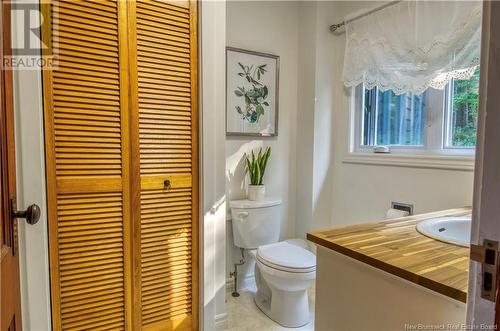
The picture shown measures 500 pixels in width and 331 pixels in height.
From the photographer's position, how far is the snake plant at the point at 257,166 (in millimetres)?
2275

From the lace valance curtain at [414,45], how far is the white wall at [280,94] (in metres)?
0.47

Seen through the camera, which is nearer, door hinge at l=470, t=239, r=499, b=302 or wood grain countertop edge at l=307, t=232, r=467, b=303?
door hinge at l=470, t=239, r=499, b=302

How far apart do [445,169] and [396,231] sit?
0.91 m

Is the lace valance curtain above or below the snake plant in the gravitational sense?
above

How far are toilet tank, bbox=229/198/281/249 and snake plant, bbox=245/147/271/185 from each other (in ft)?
0.59

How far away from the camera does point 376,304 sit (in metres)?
0.90

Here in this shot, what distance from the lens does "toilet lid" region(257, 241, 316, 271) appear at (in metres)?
1.80

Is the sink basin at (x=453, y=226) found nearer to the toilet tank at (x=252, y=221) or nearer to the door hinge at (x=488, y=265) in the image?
the door hinge at (x=488, y=265)

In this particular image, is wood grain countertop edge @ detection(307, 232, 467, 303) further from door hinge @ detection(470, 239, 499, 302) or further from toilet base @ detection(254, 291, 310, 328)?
toilet base @ detection(254, 291, 310, 328)

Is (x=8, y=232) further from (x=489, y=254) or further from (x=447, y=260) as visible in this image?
(x=447, y=260)

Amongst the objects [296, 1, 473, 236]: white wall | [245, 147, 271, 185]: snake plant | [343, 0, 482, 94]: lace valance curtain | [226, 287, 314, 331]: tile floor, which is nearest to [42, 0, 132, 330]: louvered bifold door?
[226, 287, 314, 331]: tile floor

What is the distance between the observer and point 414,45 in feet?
6.23

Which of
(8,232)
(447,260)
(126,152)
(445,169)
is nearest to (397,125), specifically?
(445,169)

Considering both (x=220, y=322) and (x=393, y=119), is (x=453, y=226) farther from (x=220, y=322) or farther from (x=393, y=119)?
(x=220, y=322)
